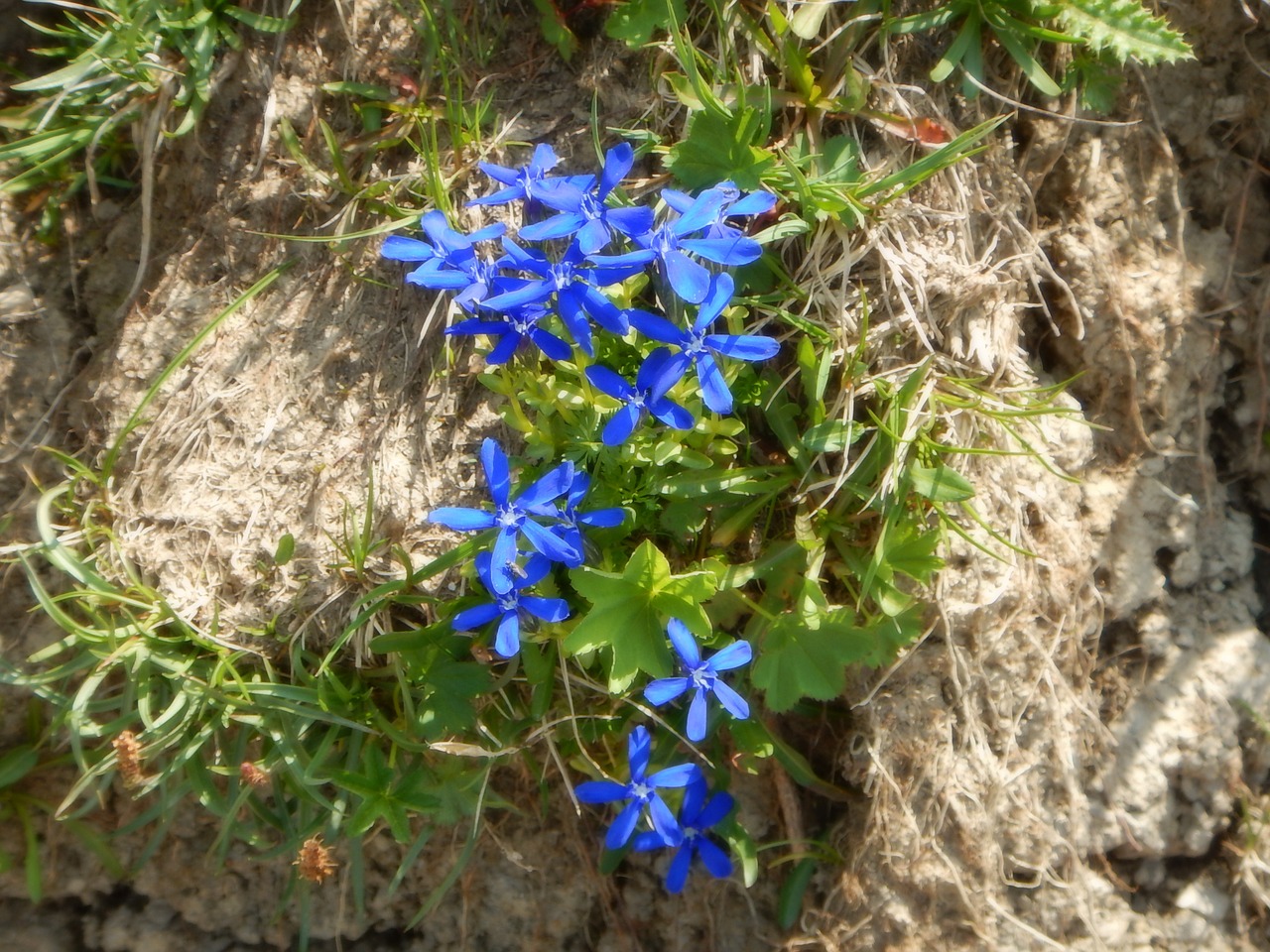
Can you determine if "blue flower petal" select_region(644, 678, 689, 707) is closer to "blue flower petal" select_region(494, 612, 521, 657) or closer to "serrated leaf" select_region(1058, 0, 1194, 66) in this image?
"blue flower petal" select_region(494, 612, 521, 657)

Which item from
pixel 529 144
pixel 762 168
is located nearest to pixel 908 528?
pixel 762 168

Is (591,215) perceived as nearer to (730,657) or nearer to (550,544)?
(550,544)

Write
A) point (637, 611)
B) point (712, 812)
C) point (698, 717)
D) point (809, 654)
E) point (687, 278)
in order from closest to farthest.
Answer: point (687, 278)
point (698, 717)
point (637, 611)
point (809, 654)
point (712, 812)

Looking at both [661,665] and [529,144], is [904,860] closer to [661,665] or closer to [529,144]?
[661,665]

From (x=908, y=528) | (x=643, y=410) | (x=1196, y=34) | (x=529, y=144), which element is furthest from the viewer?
(x=1196, y=34)

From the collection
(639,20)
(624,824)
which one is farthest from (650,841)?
(639,20)

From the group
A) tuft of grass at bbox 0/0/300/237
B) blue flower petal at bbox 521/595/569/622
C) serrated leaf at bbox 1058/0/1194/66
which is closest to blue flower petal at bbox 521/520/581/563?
blue flower petal at bbox 521/595/569/622

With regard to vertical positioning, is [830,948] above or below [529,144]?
below
